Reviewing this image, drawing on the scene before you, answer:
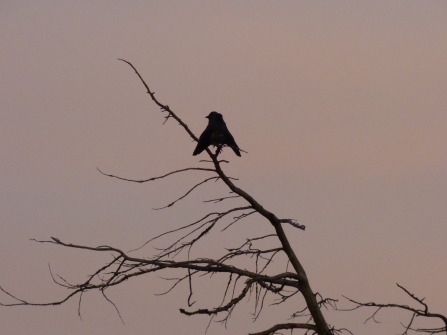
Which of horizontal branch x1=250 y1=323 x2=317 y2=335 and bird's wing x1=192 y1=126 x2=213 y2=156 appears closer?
horizontal branch x1=250 y1=323 x2=317 y2=335

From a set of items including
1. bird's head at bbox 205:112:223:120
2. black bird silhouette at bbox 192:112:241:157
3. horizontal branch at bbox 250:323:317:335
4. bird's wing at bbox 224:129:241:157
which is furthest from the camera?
bird's head at bbox 205:112:223:120

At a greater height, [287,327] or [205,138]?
[205,138]

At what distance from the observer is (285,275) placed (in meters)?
7.13

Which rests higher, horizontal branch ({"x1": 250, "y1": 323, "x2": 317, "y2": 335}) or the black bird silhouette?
the black bird silhouette

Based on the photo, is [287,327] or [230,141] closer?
[287,327]

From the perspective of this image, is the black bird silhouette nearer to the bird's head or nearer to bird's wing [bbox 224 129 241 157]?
bird's wing [bbox 224 129 241 157]

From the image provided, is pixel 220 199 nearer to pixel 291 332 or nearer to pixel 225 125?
pixel 291 332

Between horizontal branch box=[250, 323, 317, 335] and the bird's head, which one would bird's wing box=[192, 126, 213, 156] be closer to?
the bird's head

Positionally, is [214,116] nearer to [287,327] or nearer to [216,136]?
[216,136]

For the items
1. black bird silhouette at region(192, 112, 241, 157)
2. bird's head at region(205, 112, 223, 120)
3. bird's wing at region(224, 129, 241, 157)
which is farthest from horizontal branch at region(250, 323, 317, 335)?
bird's head at region(205, 112, 223, 120)

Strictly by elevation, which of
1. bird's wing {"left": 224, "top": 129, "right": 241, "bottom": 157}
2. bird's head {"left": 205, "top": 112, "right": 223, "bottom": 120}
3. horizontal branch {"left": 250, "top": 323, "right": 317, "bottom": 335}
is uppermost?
bird's head {"left": 205, "top": 112, "right": 223, "bottom": 120}

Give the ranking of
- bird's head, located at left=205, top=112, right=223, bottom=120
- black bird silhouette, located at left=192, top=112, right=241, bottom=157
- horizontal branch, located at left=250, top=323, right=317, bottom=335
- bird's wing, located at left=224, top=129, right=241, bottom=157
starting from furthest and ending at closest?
bird's head, located at left=205, top=112, right=223, bottom=120 → bird's wing, located at left=224, top=129, right=241, bottom=157 → black bird silhouette, located at left=192, top=112, right=241, bottom=157 → horizontal branch, located at left=250, top=323, right=317, bottom=335

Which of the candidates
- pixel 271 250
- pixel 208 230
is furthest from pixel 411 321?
pixel 208 230

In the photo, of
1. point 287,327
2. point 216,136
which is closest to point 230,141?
point 216,136
